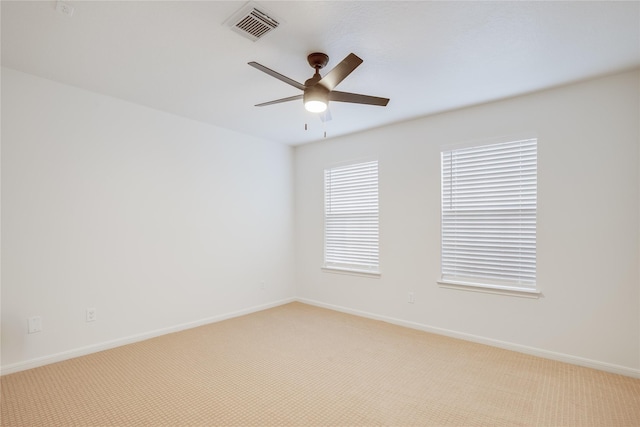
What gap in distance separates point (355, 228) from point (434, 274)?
1.27 meters

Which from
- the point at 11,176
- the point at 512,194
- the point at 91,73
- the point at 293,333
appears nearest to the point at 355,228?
the point at 293,333

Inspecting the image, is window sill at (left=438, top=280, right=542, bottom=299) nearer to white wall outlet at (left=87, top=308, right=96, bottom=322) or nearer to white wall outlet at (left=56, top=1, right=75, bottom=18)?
white wall outlet at (left=87, top=308, right=96, bottom=322)

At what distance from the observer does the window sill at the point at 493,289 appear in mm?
3146

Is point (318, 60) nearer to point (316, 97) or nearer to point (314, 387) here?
point (316, 97)

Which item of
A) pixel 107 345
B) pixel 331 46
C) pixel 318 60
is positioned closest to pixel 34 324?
pixel 107 345

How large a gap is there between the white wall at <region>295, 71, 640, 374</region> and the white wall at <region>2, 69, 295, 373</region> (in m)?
2.19

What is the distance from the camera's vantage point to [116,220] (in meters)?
3.39

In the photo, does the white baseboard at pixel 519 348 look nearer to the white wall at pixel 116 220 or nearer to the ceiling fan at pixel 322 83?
the white wall at pixel 116 220

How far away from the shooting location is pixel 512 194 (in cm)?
329

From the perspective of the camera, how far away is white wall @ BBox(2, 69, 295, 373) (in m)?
2.81

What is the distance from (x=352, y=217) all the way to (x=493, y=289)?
1996 millimetres

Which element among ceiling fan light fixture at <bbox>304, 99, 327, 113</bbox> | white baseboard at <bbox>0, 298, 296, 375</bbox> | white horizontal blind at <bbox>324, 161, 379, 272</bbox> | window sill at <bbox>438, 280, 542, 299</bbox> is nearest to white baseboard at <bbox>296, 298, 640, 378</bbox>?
window sill at <bbox>438, 280, 542, 299</bbox>

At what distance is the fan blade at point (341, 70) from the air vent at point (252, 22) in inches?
17.9

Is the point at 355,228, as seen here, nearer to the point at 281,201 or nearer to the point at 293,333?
the point at 281,201
